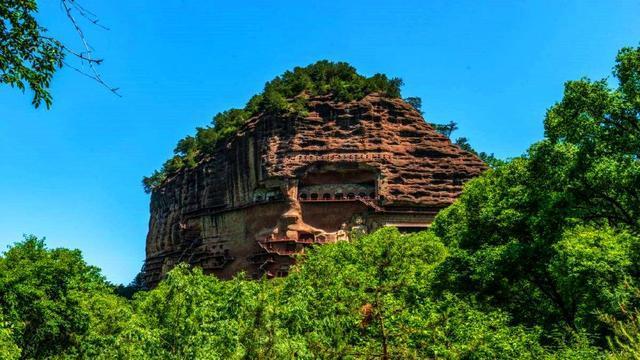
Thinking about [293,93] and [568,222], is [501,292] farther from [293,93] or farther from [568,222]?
[293,93]

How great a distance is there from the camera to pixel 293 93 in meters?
56.3

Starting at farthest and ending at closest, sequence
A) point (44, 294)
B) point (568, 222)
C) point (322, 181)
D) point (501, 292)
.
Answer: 1. point (322, 181)
2. point (44, 294)
3. point (501, 292)
4. point (568, 222)

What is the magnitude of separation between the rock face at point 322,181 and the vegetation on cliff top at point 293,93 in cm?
103

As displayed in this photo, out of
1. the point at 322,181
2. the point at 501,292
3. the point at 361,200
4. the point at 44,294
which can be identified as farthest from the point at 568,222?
the point at 322,181

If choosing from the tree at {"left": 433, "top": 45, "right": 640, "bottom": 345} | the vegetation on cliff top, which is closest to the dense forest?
the tree at {"left": 433, "top": 45, "right": 640, "bottom": 345}

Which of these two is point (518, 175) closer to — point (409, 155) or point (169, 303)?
point (169, 303)

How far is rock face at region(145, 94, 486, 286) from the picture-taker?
50.8m

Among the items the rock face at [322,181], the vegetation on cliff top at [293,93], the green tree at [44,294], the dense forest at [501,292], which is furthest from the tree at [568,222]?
the vegetation on cliff top at [293,93]

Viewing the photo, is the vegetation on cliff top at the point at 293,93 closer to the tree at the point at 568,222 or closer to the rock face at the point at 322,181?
the rock face at the point at 322,181

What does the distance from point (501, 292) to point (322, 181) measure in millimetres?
31255

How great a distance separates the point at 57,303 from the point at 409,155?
3130 centimetres

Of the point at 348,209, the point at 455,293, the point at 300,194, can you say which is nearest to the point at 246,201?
the point at 300,194

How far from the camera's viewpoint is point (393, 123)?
2115 inches

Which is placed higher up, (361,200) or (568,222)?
(361,200)
